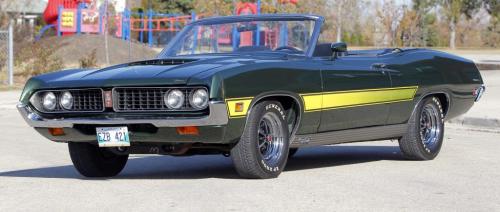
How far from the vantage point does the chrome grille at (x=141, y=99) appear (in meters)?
8.12

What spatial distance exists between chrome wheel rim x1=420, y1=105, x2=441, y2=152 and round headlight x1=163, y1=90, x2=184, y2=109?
329 centimetres

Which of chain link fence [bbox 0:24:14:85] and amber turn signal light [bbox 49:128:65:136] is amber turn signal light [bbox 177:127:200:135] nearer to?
amber turn signal light [bbox 49:128:65:136]

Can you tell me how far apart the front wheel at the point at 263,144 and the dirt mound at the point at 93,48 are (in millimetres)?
29498

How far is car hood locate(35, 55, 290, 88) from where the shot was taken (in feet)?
26.7

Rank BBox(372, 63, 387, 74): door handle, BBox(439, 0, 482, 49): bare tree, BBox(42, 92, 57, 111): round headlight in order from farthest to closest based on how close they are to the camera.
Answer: BBox(439, 0, 482, 49): bare tree < BBox(372, 63, 387, 74): door handle < BBox(42, 92, 57, 111): round headlight

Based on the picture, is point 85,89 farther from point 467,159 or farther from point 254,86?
point 467,159

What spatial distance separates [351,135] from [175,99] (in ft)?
6.85

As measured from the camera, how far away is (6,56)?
3061 centimetres

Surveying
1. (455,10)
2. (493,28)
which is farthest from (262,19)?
(493,28)

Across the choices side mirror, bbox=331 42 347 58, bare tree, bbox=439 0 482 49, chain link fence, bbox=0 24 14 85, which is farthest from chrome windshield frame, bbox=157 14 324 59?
bare tree, bbox=439 0 482 49

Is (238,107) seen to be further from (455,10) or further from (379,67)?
(455,10)

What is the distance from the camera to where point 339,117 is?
30.5ft

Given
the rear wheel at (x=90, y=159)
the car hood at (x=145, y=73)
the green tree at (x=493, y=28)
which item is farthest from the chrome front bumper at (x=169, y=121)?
the green tree at (x=493, y=28)

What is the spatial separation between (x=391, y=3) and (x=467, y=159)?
52692mm
